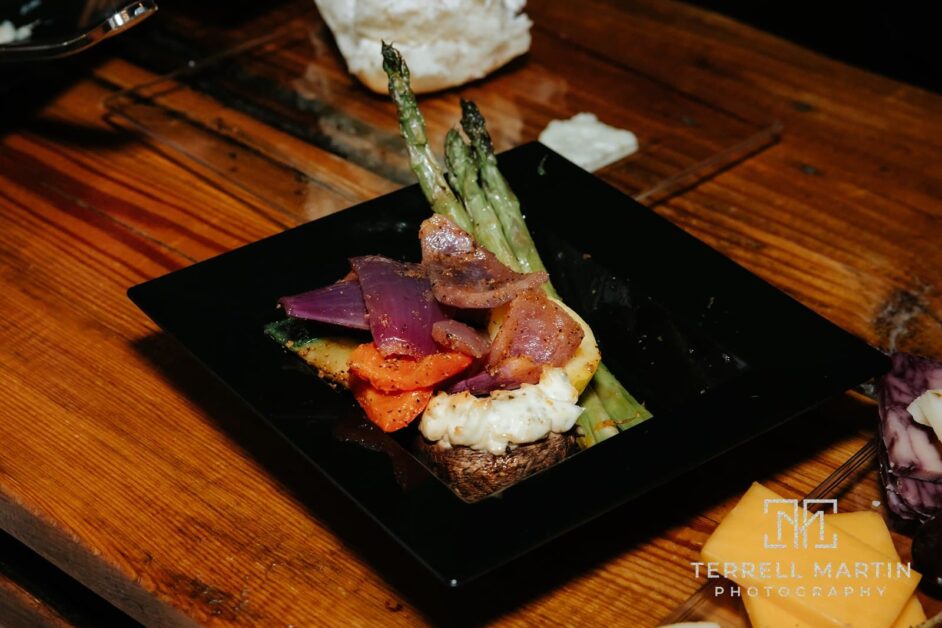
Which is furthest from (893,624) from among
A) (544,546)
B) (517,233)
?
(517,233)

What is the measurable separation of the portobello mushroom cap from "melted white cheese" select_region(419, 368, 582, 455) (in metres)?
0.01

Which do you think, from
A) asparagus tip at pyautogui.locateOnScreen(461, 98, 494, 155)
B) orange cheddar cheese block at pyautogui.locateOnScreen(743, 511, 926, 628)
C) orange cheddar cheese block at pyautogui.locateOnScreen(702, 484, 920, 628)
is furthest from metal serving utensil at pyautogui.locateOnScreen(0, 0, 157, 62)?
orange cheddar cheese block at pyautogui.locateOnScreen(743, 511, 926, 628)

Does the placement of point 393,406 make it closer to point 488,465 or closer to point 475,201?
point 488,465

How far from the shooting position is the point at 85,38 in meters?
2.96

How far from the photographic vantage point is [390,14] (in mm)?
3428

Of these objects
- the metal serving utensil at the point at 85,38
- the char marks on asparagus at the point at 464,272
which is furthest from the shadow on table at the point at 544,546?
the metal serving utensil at the point at 85,38

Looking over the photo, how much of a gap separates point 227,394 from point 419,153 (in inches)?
29.6

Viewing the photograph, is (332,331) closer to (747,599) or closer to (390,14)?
(747,599)

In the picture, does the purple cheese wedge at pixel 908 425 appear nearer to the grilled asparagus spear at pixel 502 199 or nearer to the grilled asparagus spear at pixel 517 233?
the grilled asparagus spear at pixel 517 233

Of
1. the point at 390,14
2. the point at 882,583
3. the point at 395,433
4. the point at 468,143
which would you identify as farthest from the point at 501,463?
the point at 390,14

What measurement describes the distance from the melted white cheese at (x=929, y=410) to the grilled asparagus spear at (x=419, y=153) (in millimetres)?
1067

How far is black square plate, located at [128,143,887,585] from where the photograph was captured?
68.2 inches

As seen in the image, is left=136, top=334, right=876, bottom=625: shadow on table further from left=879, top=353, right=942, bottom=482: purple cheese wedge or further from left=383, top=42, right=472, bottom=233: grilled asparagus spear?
left=383, top=42, right=472, bottom=233: grilled asparagus spear

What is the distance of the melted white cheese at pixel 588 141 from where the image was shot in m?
3.28
